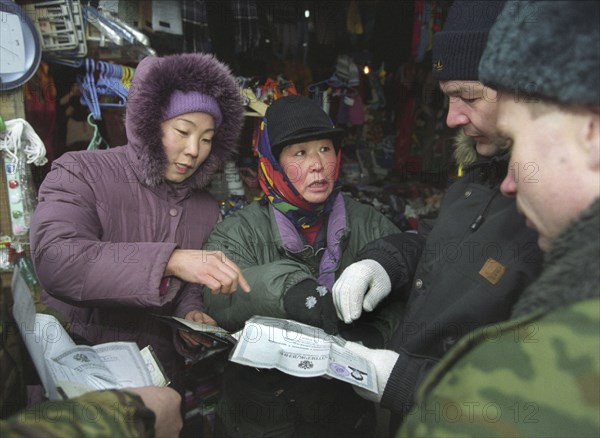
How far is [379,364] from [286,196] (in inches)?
36.4

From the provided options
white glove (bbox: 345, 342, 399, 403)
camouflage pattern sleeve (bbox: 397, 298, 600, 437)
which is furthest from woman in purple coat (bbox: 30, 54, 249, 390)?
camouflage pattern sleeve (bbox: 397, 298, 600, 437)

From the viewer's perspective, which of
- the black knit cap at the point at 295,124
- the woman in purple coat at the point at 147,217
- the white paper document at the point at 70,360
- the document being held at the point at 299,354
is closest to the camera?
the white paper document at the point at 70,360

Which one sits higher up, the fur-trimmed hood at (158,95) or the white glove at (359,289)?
the fur-trimmed hood at (158,95)

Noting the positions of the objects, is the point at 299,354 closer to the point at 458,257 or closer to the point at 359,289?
the point at 359,289

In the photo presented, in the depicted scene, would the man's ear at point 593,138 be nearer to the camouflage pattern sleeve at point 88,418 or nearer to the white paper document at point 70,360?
the camouflage pattern sleeve at point 88,418

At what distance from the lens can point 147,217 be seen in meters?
1.86

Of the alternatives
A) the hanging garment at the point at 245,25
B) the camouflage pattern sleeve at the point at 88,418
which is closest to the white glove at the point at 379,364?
the camouflage pattern sleeve at the point at 88,418

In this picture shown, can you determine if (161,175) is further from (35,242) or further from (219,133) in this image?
(35,242)

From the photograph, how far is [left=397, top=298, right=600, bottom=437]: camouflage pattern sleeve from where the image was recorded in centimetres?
64

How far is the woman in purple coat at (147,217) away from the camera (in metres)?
1.47

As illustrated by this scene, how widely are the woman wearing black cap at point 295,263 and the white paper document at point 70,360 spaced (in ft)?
1.80

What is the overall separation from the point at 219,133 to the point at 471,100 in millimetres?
1188

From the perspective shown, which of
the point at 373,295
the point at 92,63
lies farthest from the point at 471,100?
the point at 92,63

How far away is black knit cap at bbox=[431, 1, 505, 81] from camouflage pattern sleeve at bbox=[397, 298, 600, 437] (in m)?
1.07
